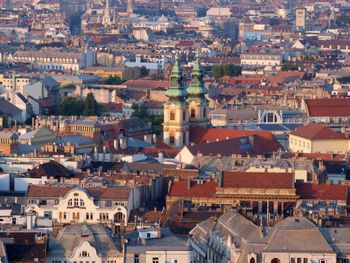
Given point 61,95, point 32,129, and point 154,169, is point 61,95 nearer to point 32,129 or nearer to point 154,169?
point 32,129

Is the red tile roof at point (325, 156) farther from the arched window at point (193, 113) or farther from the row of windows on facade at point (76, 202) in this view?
the row of windows on facade at point (76, 202)

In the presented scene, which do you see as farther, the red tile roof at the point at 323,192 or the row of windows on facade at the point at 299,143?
the row of windows on facade at the point at 299,143

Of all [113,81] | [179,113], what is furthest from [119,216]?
[113,81]

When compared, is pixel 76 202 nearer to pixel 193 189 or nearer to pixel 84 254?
pixel 193 189

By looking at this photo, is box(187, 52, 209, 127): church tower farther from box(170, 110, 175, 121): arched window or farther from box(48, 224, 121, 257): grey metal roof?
box(48, 224, 121, 257): grey metal roof

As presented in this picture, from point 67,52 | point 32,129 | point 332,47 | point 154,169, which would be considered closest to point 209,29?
point 332,47

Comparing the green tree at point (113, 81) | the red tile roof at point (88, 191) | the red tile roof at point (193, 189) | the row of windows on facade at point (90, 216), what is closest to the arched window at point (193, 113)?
the red tile roof at point (193, 189)
